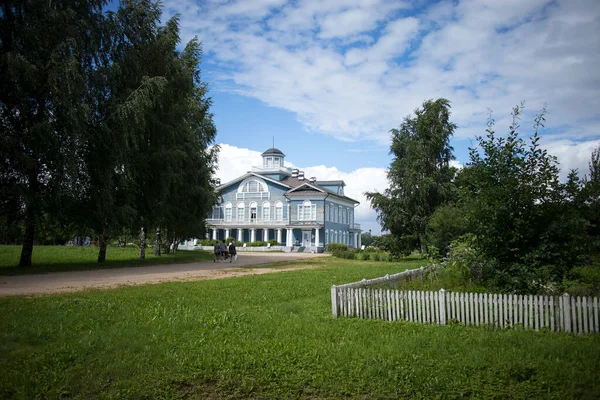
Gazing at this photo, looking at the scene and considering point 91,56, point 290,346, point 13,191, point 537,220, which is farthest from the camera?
point 91,56

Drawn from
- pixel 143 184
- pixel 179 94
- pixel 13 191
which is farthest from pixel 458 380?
pixel 179 94

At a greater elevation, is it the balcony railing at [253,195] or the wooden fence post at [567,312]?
the balcony railing at [253,195]

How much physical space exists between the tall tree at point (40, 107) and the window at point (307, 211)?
46235 mm

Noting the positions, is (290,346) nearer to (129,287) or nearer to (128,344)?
(128,344)

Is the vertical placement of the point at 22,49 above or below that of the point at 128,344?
above

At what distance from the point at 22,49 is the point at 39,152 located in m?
4.63

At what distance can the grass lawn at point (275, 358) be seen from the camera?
6367 mm

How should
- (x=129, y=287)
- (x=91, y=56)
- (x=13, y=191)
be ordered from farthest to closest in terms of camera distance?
(x=91, y=56)
(x=13, y=191)
(x=129, y=287)

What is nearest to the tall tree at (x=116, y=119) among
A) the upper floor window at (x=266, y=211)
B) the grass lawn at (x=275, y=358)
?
the grass lawn at (x=275, y=358)

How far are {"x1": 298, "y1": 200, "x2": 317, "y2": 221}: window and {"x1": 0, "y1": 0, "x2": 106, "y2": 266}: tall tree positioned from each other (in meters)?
46.2

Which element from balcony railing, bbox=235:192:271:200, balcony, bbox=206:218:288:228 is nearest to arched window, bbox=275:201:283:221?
balcony, bbox=206:218:288:228

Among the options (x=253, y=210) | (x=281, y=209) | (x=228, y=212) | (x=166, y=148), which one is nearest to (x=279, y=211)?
(x=281, y=209)

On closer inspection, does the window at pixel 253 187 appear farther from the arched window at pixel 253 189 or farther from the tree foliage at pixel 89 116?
the tree foliage at pixel 89 116

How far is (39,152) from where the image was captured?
71.9 ft
